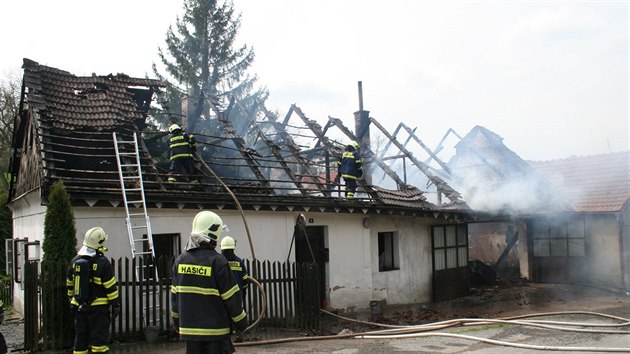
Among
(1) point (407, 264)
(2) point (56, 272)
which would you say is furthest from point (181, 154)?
(1) point (407, 264)

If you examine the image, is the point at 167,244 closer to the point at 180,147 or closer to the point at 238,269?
the point at 180,147

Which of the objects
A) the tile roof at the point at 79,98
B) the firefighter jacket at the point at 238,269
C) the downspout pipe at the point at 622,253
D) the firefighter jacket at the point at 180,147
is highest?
the tile roof at the point at 79,98

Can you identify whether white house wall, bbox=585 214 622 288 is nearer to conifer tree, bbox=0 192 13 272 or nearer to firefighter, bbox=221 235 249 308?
firefighter, bbox=221 235 249 308

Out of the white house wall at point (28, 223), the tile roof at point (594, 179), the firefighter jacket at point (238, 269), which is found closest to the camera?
the firefighter jacket at point (238, 269)

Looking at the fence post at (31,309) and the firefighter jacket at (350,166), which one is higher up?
the firefighter jacket at (350,166)

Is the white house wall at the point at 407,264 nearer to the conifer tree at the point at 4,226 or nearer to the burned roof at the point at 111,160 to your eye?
the burned roof at the point at 111,160

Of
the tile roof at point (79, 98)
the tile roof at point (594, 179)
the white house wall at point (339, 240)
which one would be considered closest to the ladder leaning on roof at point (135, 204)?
the white house wall at point (339, 240)

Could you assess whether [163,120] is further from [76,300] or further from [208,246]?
[208,246]

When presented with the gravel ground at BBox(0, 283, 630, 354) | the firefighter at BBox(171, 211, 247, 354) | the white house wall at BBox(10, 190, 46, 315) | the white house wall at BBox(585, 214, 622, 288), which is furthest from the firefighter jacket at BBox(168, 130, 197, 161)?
the white house wall at BBox(585, 214, 622, 288)

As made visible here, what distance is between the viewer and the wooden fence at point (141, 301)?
8477mm

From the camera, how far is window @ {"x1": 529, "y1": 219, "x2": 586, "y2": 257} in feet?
59.4

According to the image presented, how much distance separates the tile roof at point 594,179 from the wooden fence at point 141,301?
11.1 m

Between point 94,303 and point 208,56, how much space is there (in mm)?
21267

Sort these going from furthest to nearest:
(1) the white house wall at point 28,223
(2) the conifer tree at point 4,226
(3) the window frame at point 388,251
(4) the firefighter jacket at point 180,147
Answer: (2) the conifer tree at point 4,226 < (3) the window frame at point 388,251 < (4) the firefighter jacket at point 180,147 < (1) the white house wall at point 28,223
